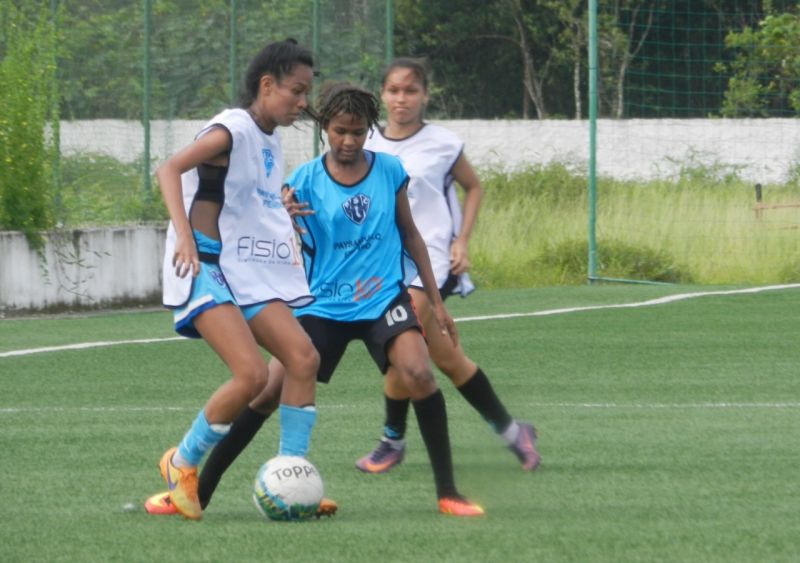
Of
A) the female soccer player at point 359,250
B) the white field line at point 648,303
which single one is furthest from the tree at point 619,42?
the female soccer player at point 359,250

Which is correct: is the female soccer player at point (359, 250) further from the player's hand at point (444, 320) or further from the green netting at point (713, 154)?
the green netting at point (713, 154)

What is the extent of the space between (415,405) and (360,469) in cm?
108

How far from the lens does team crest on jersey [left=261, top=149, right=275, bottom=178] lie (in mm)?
5875

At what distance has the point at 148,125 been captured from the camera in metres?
16.2

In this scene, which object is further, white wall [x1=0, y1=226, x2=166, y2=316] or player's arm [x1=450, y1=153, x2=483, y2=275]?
white wall [x1=0, y1=226, x2=166, y2=316]

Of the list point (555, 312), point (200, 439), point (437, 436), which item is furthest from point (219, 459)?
point (555, 312)

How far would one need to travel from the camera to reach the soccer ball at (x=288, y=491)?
5660mm

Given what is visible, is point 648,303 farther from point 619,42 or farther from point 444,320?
point 619,42

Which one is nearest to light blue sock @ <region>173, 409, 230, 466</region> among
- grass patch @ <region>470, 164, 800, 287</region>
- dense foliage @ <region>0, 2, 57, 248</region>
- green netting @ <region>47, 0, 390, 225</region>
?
dense foliage @ <region>0, 2, 57, 248</region>

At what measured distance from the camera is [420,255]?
624 centimetres

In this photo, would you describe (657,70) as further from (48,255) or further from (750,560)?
(750,560)

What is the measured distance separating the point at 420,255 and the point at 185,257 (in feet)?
3.63

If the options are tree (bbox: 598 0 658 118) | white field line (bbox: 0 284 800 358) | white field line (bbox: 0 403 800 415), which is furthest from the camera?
tree (bbox: 598 0 658 118)

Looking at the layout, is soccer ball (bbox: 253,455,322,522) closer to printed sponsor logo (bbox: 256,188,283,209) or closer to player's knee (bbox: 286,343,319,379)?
player's knee (bbox: 286,343,319,379)
